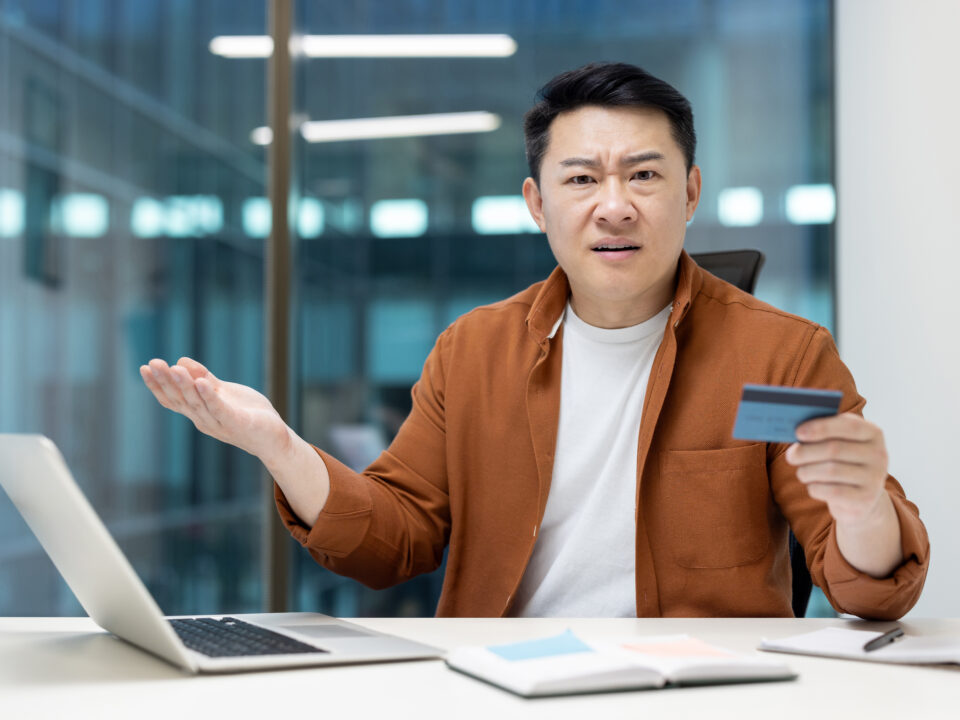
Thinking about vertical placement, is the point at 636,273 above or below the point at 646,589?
above

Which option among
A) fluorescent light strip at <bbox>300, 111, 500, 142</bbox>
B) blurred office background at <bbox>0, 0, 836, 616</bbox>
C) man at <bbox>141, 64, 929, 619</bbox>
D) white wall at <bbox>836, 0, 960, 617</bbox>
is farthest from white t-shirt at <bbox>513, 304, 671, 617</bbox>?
fluorescent light strip at <bbox>300, 111, 500, 142</bbox>

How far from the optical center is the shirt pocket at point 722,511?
1.49 metres

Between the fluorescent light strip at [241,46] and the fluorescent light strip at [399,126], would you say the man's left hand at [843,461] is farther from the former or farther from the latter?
the fluorescent light strip at [241,46]

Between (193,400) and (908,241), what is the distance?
1803mm

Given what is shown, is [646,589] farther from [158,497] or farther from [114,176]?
[114,176]

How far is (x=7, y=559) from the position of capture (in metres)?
2.88

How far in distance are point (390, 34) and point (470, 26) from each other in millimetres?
257

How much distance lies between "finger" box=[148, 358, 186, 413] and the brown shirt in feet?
0.69

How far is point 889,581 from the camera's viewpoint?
121cm

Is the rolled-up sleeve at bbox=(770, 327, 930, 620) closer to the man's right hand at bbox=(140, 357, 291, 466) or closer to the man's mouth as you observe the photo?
the man's mouth

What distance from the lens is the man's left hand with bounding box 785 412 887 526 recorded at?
0.98 meters

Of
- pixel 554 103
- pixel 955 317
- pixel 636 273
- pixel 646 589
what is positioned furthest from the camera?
pixel 955 317

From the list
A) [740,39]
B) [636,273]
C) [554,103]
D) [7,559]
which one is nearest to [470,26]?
[740,39]

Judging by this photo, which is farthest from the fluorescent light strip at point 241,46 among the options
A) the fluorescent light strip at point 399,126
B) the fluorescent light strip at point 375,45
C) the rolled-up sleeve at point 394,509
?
the rolled-up sleeve at point 394,509
